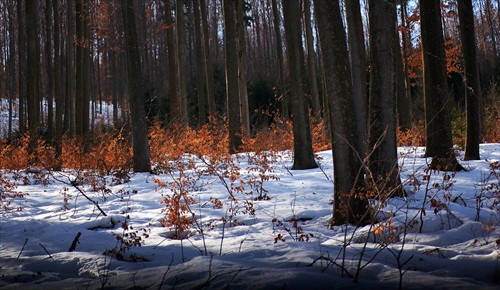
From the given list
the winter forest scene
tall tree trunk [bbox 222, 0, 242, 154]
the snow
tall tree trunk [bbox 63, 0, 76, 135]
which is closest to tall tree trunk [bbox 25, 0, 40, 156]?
the winter forest scene

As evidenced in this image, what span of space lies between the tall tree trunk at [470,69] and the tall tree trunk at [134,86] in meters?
7.21

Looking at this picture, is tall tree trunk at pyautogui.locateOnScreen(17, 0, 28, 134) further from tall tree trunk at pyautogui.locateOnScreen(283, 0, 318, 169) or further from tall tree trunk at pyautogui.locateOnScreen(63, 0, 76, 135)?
tall tree trunk at pyautogui.locateOnScreen(283, 0, 318, 169)

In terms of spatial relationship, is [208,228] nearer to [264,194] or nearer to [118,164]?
[264,194]

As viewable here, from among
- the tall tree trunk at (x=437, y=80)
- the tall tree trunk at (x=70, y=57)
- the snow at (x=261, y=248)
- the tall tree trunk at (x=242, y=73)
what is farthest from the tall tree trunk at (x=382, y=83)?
the tall tree trunk at (x=70, y=57)

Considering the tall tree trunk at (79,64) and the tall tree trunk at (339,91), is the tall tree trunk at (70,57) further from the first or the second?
the tall tree trunk at (339,91)

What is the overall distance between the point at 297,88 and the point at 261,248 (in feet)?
19.9

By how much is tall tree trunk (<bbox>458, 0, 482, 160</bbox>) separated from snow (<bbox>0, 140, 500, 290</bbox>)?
2.19m

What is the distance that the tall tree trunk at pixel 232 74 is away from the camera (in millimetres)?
13125

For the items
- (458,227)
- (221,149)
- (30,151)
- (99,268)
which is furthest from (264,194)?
(30,151)

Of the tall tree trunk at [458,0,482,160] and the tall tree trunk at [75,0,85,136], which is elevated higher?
the tall tree trunk at [75,0,85,136]

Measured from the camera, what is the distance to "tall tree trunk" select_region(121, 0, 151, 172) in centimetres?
1012

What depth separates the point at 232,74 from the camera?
1344cm

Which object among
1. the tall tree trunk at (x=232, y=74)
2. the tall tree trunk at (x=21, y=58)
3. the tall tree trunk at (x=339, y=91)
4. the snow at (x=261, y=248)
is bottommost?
the snow at (x=261, y=248)

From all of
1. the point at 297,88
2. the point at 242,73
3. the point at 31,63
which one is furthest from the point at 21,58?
the point at 297,88
